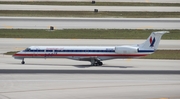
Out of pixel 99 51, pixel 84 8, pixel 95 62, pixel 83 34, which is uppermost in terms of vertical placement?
pixel 84 8

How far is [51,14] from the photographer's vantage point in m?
94.1

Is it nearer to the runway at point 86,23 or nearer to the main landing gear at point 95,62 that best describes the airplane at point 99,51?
the main landing gear at point 95,62

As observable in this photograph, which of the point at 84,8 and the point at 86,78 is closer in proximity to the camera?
the point at 86,78

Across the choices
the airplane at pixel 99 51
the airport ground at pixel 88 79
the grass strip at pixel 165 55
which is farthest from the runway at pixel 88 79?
the grass strip at pixel 165 55

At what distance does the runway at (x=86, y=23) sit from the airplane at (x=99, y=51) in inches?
1028

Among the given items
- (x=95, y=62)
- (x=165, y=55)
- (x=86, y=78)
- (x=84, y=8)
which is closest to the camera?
(x=86, y=78)

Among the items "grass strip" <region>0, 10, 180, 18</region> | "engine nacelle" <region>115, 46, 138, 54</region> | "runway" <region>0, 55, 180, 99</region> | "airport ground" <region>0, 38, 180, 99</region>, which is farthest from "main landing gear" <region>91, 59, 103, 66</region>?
"grass strip" <region>0, 10, 180, 18</region>

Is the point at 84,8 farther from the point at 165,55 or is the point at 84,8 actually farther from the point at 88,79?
the point at 88,79

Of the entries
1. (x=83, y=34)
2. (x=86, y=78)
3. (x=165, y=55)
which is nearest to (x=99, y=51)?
(x=86, y=78)

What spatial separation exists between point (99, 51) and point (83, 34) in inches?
844

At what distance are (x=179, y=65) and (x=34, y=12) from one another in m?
44.7

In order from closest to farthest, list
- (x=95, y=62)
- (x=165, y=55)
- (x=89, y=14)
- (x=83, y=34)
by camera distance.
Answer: (x=95, y=62), (x=165, y=55), (x=83, y=34), (x=89, y=14)

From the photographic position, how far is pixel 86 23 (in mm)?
84562

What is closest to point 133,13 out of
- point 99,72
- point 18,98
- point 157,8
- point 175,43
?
point 157,8
